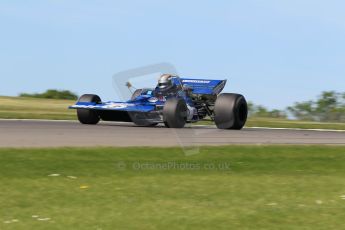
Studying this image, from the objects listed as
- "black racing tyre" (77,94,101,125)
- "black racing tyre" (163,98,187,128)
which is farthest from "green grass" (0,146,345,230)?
"black racing tyre" (77,94,101,125)

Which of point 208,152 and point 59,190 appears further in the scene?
point 208,152

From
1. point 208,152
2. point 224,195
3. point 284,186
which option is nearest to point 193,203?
point 224,195

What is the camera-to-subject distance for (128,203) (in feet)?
24.5

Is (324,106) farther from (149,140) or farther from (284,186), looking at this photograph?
(284,186)

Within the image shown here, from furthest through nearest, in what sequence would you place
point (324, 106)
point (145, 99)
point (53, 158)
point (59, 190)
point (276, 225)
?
point (324, 106)
point (145, 99)
point (53, 158)
point (59, 190)
point (276, 225)

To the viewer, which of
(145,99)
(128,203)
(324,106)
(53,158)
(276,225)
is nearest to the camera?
(276,225)

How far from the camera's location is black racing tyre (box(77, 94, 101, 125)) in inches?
826

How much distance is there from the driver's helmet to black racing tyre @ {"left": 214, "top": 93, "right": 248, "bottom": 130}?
175 cm

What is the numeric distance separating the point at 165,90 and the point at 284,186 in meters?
12.3

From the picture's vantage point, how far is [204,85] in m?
21.9

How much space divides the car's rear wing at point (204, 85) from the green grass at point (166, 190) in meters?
9.35

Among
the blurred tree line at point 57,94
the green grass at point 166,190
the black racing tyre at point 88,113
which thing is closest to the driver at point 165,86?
the black racing tyre at point 88,113

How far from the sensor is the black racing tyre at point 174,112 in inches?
752

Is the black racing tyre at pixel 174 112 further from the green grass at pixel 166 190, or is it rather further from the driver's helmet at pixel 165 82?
the green grass at pixel 166 190
